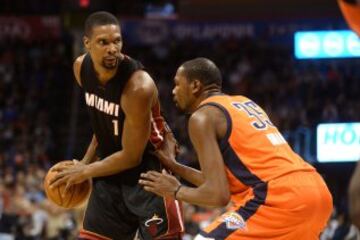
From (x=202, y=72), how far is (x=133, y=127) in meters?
0.64

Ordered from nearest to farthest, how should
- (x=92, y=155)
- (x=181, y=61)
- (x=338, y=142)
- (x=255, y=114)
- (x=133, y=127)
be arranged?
(x=255, y=114) < (x=133, y=127) < (x=92, y=155) < (x=338, y=142) < (x=181, y=61)

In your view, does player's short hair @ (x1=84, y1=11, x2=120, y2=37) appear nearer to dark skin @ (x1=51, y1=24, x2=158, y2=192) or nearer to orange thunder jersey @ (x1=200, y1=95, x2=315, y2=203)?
dark skin @ (x1=51, y1=24, x2=158, y2=192)

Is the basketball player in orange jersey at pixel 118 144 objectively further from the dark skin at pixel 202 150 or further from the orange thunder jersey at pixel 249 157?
the orange thunder jersey at pixel 249 157

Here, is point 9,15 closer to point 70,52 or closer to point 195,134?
point 70,52

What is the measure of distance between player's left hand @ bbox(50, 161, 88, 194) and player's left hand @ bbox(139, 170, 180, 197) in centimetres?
68

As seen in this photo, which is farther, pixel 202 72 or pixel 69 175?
pixel 69 175

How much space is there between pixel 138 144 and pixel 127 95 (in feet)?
0.92

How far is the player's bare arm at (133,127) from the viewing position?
457cm

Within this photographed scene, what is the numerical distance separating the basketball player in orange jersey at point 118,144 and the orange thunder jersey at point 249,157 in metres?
0.73

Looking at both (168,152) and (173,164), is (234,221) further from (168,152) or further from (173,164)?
(168,152)

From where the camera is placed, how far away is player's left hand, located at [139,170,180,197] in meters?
4.08

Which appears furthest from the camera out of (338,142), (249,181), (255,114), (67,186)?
(338,142)

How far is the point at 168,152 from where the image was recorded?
190 inches

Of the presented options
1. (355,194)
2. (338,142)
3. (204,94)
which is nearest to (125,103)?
(204,94)
